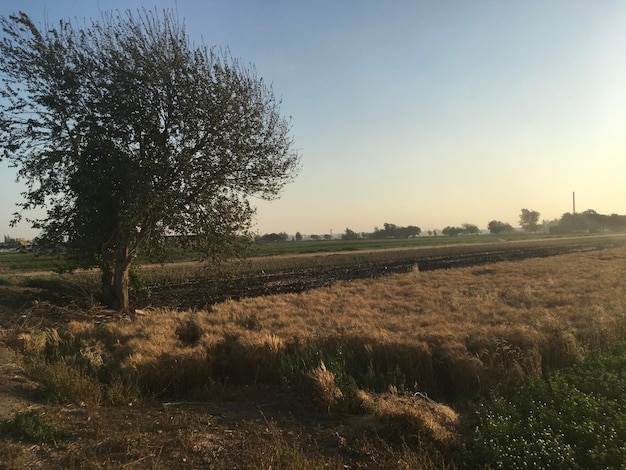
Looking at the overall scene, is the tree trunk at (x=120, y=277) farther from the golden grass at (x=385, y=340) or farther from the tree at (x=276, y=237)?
the tree at (x=276, y=237)

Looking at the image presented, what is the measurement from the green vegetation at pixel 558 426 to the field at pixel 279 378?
0.23 m

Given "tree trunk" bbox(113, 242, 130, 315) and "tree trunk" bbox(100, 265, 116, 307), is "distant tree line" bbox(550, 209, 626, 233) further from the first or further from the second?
"tree trunk" bbox(113, 242, 130, 315)

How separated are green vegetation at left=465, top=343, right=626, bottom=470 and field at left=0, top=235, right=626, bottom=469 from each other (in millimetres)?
228

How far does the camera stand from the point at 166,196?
582 inches

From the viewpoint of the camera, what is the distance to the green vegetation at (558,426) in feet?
16.4

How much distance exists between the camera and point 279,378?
28.3ft

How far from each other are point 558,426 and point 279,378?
15.5ft

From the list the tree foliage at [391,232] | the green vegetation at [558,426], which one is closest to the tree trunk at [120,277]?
the green vegetation at [558,426]

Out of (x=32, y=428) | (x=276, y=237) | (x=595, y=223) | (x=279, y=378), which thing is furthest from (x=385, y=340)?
(x=595, y=223)

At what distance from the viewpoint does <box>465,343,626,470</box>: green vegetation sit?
5.00 metres

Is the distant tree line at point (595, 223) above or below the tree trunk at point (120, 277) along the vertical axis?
above

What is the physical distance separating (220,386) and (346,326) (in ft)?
12.3

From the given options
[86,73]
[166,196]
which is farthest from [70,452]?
[86,73]

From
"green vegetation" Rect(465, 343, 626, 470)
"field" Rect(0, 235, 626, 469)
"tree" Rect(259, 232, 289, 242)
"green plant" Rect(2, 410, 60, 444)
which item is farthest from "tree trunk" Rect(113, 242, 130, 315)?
"tree" Rect(259, 232, 289, 242)
